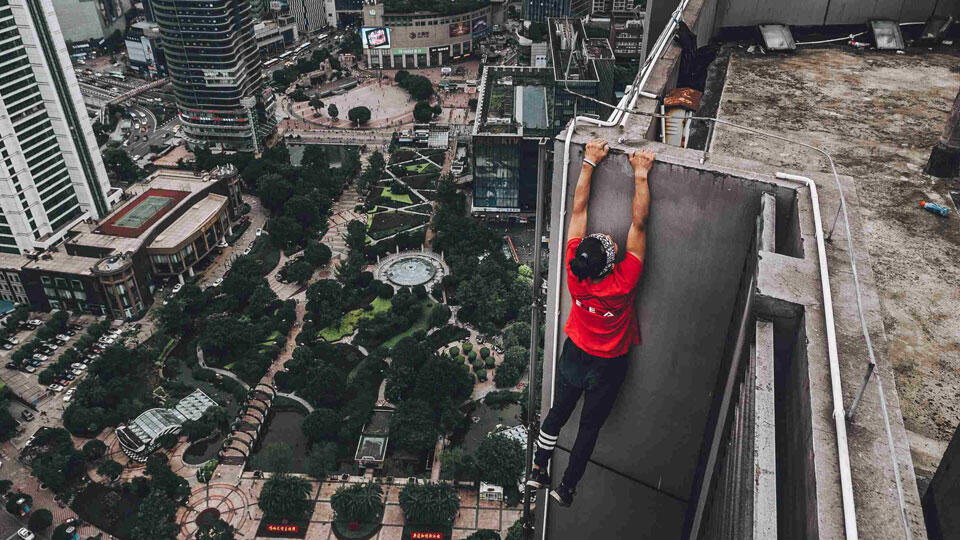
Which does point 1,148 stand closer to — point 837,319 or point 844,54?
point 844,54

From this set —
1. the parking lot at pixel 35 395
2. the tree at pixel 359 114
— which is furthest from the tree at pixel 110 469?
the tree at pixel 359 114

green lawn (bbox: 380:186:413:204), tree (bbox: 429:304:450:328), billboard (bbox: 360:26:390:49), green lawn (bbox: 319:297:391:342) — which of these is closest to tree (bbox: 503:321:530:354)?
tree (bbox: 429:304:450:328)

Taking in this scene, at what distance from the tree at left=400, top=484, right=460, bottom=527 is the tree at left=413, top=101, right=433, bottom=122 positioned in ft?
243

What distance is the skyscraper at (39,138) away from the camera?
67.6m

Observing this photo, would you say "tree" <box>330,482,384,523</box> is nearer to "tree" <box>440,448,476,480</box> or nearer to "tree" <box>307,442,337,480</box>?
"tree" <box>307,442,337,480</box>

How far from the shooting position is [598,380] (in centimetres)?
1066

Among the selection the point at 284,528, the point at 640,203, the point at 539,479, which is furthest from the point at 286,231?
the point at 640,203

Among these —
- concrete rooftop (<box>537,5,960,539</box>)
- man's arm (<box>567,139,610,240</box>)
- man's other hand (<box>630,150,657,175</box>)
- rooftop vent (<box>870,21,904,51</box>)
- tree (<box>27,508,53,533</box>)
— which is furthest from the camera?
tree (<box>27,508,53,533</box>)

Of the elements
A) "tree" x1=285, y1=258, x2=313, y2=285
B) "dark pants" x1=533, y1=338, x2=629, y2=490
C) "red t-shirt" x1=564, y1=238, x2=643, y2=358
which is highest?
"red t-shirt" x1=564, y1=238, x2=643, y2=358

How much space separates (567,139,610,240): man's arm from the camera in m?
9.70

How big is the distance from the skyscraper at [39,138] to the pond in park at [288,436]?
Answer: 3730 cm

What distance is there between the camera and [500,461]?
48.6m

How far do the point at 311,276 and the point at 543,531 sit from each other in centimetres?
6383

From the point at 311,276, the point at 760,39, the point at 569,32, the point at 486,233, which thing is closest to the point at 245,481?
the point at 311,276
